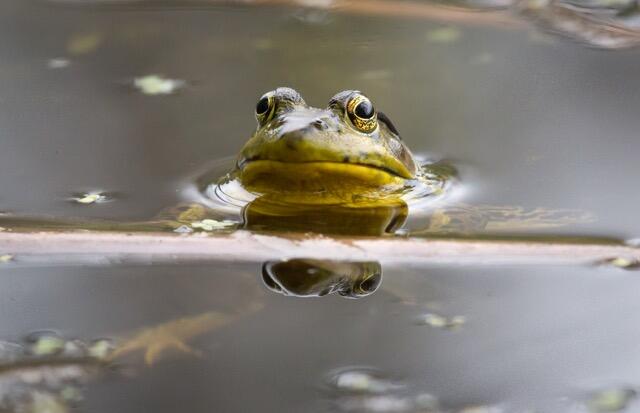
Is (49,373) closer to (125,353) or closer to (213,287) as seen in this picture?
(125,353)

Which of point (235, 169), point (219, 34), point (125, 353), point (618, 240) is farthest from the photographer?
point (219, 34)

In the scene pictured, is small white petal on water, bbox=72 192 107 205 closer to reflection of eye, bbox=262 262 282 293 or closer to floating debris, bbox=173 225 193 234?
floating debris, bbox=173 225 193 234

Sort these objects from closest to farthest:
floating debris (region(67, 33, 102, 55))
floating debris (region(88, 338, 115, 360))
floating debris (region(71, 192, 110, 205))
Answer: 1. floating debris (region(88, 338, 115, 360))
2. floating debris (region(71, 192, 110, 205))
3. floating debris (region(67, 33, 102, 55))

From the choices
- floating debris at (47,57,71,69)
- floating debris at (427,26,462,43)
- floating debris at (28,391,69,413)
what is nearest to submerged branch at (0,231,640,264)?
floating debris at (28,391,69,413)

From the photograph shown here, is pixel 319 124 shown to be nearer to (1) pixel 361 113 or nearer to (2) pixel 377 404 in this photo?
(1) pixel 361 113

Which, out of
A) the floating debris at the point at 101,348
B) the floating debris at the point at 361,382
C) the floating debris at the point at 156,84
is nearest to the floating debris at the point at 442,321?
the floating debris at the point at 361,382

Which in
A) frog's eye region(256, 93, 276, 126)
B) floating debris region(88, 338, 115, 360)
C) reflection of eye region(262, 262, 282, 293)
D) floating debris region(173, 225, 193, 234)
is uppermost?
frog's eye region(256, 93, 276, 126)

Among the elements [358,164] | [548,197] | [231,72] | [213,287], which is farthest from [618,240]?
[231,72]
